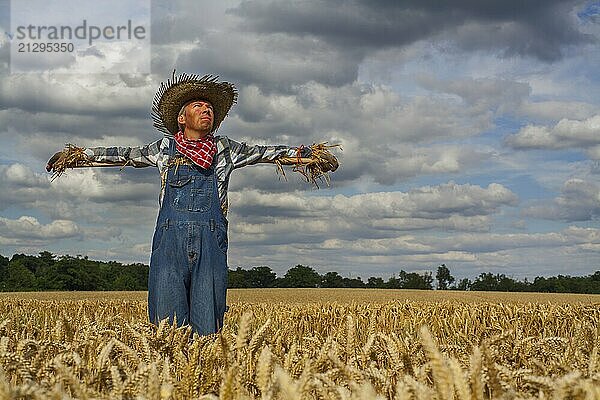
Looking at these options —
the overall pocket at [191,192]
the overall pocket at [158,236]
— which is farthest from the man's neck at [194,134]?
the overall pocket at [158,236]

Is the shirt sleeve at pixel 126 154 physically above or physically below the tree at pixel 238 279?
above

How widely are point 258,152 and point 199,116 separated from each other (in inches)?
22.8

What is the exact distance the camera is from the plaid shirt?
614 centimetres

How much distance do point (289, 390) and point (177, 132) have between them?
17.3ft

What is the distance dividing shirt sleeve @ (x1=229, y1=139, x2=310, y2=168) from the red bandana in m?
0.23

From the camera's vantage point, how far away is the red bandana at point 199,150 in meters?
5.88

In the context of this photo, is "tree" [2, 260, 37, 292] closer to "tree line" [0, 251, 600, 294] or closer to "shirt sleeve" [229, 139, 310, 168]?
"tree line" [0, 251, 600, 294]

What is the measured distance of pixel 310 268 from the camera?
194 feet

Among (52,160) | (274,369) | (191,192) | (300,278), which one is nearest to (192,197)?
(191,192)

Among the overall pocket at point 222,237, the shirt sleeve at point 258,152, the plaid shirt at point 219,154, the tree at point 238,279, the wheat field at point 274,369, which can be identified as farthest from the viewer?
the tree at point 238,279

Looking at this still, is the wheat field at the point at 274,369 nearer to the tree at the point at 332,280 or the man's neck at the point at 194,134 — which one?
the man's neck at the point at 194,134

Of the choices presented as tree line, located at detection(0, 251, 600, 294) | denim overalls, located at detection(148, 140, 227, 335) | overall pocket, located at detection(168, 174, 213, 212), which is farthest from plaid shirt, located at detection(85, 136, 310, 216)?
tree line, located at detection(0, 251, 600, 294)

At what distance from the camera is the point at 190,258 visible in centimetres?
570

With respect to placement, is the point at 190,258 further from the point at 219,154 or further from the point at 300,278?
the point at 300,278
